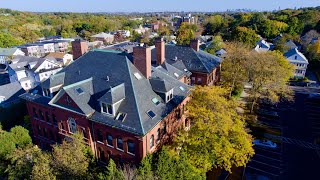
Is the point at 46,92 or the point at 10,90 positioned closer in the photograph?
the point at 46,92

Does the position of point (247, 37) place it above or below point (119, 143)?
above

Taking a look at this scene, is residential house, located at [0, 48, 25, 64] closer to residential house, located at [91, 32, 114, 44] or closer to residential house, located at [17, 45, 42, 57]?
residential house, located at [17, 45, 42, 57]

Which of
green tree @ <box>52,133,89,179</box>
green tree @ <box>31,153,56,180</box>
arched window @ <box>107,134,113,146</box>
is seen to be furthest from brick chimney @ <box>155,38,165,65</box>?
green tree @ <box>31,153,56,180</box>

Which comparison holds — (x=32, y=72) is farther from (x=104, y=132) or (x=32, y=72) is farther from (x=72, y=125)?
(x=104, y=132)

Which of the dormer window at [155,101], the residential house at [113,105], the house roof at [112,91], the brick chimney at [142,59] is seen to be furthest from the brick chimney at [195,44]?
the dormer window at [155,101]

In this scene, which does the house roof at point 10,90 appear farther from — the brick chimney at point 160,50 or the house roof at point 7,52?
the house roof at point 7,52

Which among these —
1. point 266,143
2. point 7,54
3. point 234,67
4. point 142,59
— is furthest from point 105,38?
point 266,143
